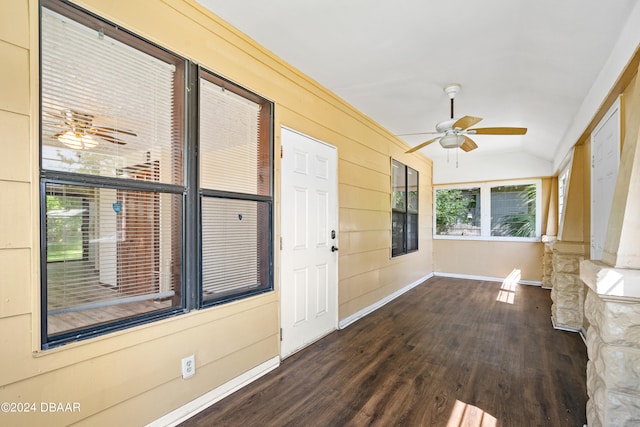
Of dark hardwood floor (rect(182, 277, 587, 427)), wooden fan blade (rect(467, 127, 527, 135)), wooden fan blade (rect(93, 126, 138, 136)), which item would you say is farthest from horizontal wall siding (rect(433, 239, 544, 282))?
wooden fan blade (rect(93, 126, 138, 136))

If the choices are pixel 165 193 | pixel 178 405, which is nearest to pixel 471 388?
pixel 178 405

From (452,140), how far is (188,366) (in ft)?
10.7

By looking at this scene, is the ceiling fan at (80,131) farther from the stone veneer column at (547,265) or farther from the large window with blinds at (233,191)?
the stone veneer column at (547,265)

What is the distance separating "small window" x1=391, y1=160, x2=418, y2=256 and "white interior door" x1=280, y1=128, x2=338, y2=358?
1832 mm

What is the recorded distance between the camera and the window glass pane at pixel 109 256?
4.82ft

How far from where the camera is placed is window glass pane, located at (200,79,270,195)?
2102 mm

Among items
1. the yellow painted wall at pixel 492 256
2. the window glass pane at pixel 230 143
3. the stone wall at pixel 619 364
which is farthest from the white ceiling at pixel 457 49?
the yellow painted wall at pixel 492 256

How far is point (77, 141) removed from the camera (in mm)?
1518

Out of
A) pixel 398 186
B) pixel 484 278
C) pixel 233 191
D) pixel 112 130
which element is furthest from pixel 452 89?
pixel 484 278

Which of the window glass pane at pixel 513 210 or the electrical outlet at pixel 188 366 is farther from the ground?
the window glass pane at pixel 513 210

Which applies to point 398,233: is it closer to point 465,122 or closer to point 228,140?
point 465,122

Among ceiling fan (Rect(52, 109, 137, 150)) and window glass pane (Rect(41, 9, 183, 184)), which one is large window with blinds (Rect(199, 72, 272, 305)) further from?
ceiling fan (Rect(52, 109, 137, 150))

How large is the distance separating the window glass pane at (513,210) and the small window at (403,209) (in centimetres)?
178

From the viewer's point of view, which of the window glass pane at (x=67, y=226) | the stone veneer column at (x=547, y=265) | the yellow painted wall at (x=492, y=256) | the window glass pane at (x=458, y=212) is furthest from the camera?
the window glass pane at (x=458, y=212)
